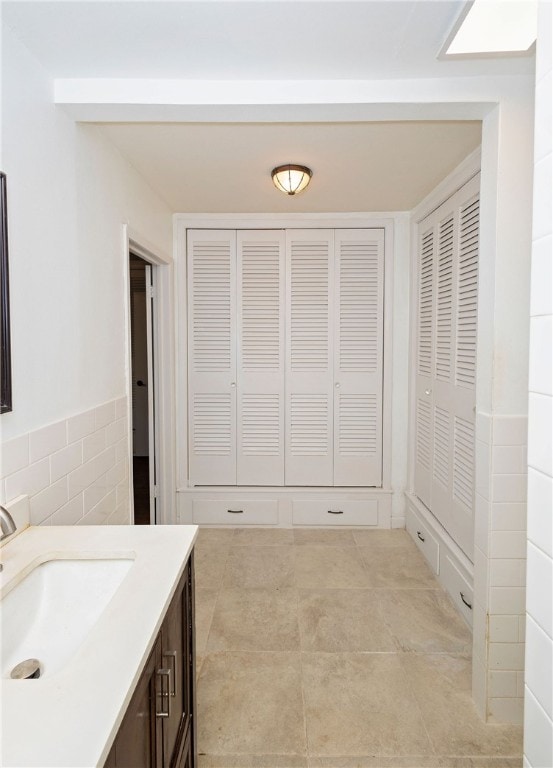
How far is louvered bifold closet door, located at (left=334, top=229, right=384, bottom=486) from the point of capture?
352 centimetres

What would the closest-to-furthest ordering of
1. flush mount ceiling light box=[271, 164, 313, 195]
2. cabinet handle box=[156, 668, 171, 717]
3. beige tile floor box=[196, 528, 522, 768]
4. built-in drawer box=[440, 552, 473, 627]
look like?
cabinet handle box=[156, 668, 171, 717], beige tile floor box=[196, 528, 522, 768], built-in drawer box=[440, 552, 473, 627], flush mount ceiling light box=[271, 164, 313, 195]

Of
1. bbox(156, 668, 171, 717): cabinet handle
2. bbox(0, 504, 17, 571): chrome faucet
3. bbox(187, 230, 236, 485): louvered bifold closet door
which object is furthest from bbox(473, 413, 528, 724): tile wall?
bbox(187, 230, 236, 485): louvered bifold closet door

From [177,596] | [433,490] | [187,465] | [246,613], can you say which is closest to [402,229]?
[433,490]

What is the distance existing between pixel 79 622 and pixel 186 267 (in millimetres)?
2837

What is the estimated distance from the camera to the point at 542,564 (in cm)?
74

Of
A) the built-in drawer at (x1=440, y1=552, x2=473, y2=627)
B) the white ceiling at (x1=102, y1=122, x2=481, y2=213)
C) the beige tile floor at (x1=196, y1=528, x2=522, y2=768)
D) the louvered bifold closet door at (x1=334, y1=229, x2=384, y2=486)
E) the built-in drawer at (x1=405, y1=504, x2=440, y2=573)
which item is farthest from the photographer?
the louvered bifold closet door at (x1=334, y1=229, x2=384, y2=486)

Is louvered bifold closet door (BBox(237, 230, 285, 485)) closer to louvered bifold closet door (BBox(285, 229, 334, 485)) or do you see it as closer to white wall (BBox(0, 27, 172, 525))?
louvered bifold closet door (BBox(285, 229, 334, 485))

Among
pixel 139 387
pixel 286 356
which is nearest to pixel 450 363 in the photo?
pixel 286 356

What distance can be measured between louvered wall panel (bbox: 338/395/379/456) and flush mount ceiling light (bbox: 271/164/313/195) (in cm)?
166

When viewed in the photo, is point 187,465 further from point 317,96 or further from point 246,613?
point 317,96

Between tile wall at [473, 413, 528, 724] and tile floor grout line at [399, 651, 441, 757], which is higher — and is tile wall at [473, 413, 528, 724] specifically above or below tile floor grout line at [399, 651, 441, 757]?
above

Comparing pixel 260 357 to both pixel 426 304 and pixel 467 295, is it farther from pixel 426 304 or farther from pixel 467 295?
pixel 467 295

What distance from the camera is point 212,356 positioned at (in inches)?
142

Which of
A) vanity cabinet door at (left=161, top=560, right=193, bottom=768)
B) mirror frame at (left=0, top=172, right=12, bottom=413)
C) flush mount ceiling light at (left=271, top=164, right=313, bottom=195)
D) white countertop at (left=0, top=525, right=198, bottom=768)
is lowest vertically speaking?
vanity cabinet door at (left=161, top=560, right=193, bottom=768)
